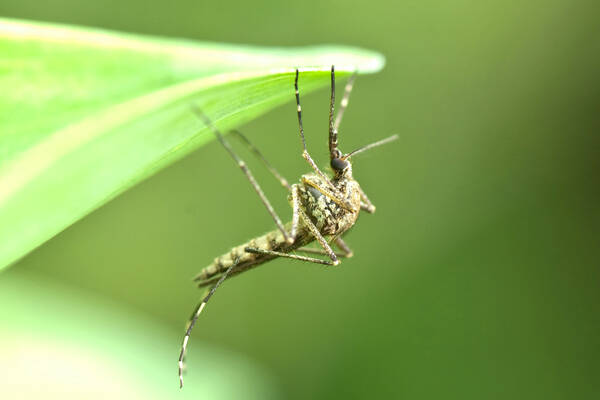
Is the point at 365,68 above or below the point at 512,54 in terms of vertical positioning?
below

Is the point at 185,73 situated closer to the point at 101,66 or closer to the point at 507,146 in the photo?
the point at 101,66

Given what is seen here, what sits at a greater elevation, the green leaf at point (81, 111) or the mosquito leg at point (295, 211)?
the mosquito leg at point (295, 211)

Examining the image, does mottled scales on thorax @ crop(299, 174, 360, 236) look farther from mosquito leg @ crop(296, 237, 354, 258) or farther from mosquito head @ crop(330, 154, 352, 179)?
mosquito leg @ crop(296, 237, 354, 258)

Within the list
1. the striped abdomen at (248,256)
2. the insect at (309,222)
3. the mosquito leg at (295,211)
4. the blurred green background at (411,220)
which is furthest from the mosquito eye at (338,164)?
the blurred green background at (411,220)

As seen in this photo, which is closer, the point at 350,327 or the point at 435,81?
the point at 350,327

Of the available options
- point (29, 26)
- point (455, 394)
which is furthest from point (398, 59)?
point (29, 26)

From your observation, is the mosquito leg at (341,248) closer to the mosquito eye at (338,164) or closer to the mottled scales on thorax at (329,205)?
the mottled scales on thorax at (329,205)
